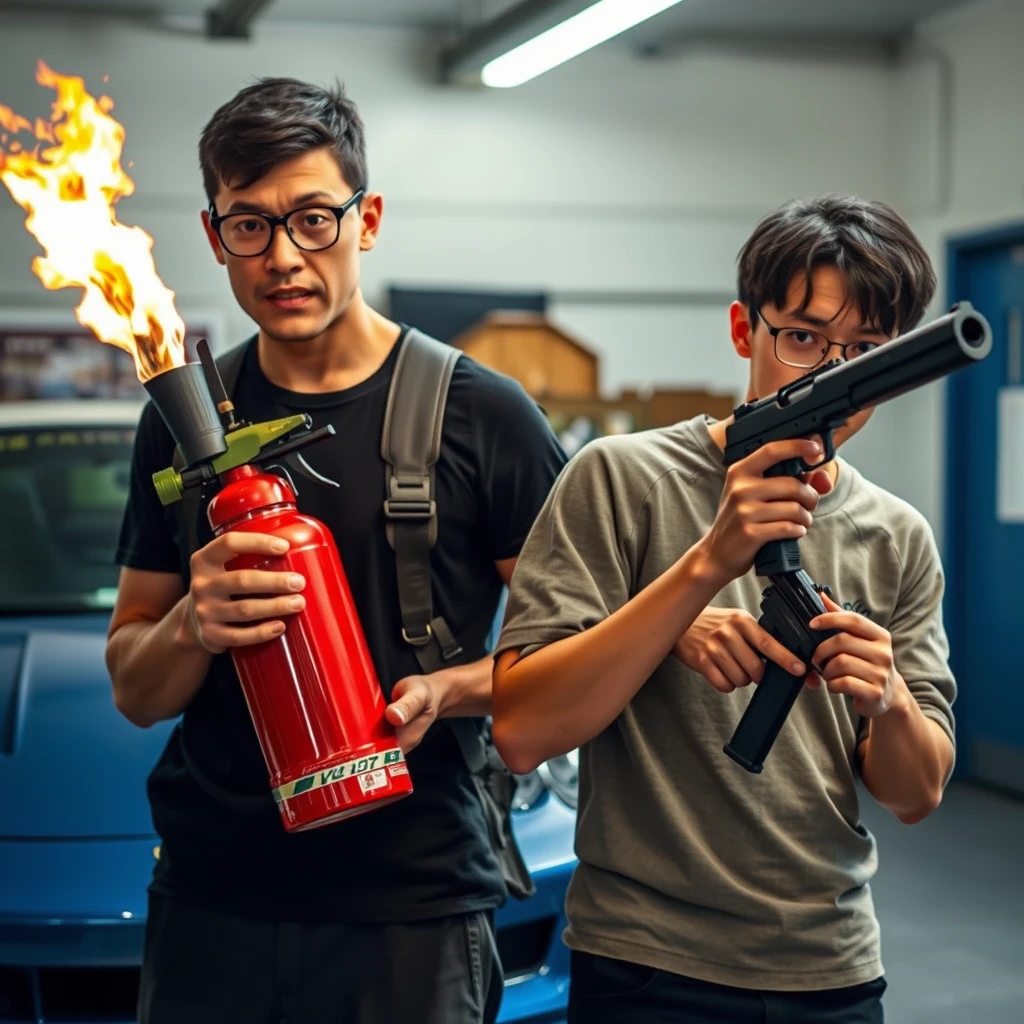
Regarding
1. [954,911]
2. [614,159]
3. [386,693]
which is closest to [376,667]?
[386,693]

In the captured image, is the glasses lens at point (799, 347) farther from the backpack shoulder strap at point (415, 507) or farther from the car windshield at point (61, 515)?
the car windshield at point (61, 515)

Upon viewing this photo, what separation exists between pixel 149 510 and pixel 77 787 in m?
1.04

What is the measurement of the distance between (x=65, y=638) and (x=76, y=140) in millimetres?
1580

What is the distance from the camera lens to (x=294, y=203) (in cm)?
172

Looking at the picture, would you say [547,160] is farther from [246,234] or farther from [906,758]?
A: [906,758]

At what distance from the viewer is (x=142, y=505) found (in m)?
1.87

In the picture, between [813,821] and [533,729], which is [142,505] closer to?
[533,729]

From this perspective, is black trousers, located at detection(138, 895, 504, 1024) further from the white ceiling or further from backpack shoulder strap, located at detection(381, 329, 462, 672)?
the white ceiling

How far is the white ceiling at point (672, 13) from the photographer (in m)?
6.70

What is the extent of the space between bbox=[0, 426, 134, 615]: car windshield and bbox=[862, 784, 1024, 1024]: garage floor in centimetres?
234

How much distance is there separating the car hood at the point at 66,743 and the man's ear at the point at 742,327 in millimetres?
1561

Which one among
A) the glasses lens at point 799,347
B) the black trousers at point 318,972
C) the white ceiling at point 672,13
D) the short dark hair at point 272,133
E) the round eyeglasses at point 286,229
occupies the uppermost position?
the white ceiling at point 672,13

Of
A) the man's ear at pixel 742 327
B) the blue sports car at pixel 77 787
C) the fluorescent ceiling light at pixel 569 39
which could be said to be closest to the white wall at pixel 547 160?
the fluorescent ceiling light at pixel 569 39

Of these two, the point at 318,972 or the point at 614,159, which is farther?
the point at 614,159
